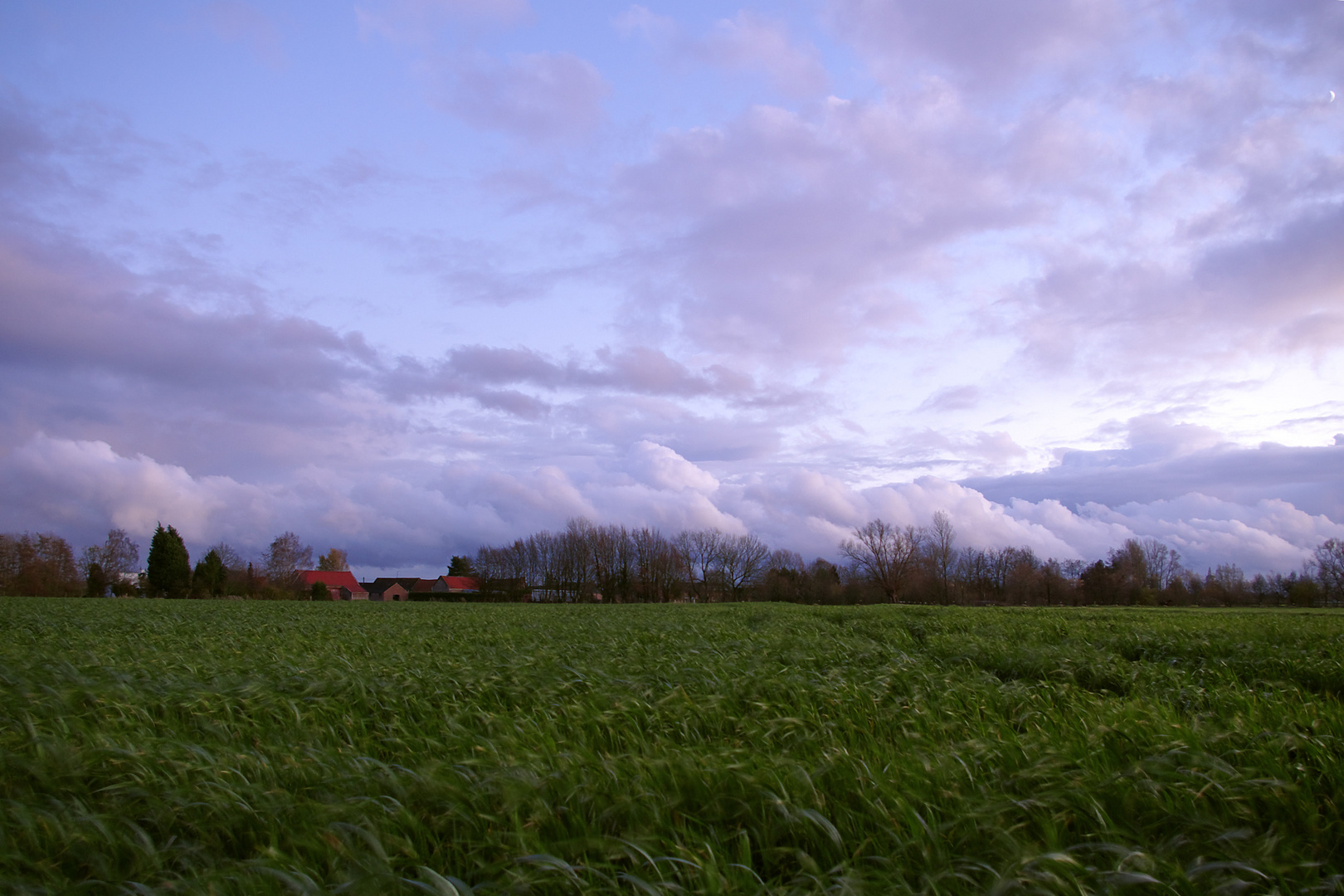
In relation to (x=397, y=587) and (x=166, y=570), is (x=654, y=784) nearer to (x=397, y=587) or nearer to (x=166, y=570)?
(x=166, y=570)

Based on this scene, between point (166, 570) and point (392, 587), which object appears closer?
point (166, 570)

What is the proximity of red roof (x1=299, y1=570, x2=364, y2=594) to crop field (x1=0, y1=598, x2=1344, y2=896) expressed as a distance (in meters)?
133

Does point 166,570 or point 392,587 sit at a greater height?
point 166,570

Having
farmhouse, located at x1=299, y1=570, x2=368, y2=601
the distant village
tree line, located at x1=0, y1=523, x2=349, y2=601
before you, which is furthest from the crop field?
farmhouse, located at x1=299, y1=570, x2=368, y2=601

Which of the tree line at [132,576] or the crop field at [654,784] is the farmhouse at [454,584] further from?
the crop field at [654,784]

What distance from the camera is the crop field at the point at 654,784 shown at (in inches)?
117

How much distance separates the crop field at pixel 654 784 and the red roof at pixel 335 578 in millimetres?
133133

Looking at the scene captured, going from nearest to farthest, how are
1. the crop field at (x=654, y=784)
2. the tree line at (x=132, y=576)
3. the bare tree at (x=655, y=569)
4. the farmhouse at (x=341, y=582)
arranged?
the crop field at (x=654, y=784) < the tree line at (x=132, y=576) < the bare tree at (x=655, y=569) < the farmhouse at (x=341, y=582)

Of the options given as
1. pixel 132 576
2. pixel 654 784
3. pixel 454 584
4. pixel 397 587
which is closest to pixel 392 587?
pixel 397 587

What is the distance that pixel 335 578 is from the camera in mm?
132625

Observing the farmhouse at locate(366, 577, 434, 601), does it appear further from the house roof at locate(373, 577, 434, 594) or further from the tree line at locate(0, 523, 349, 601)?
the tree line at locate(0, 523, 349, 601)

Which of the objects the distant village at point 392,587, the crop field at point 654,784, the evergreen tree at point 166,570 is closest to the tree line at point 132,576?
the evergreen tree at point 166,570

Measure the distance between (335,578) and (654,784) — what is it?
147431 millimetres

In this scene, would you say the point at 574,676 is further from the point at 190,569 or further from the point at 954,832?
the point at 190,569
